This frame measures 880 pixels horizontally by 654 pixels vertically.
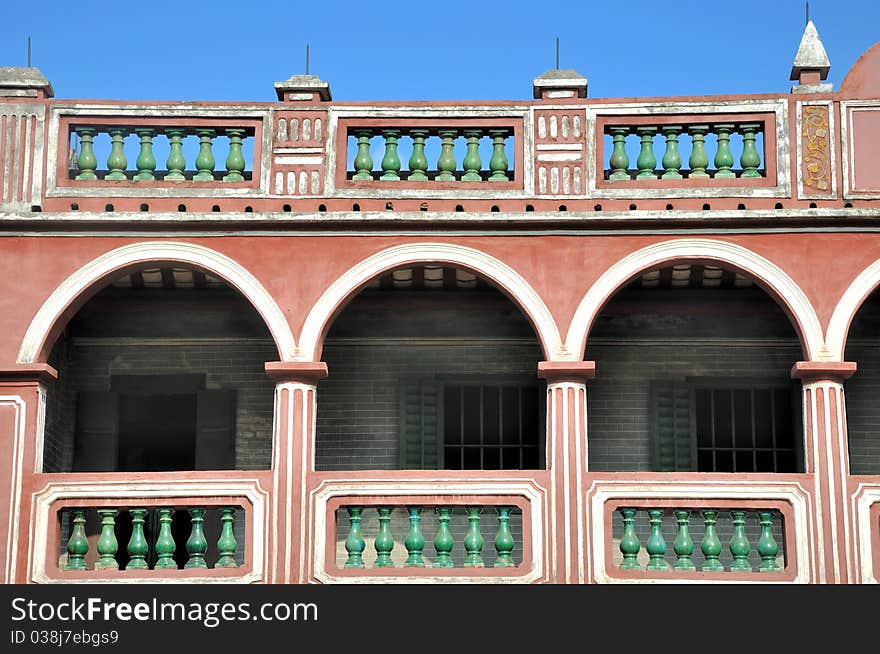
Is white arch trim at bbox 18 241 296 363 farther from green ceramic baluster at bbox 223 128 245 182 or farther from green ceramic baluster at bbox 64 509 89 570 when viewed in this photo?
green ceramic baluster at bbox 64 509 89 570

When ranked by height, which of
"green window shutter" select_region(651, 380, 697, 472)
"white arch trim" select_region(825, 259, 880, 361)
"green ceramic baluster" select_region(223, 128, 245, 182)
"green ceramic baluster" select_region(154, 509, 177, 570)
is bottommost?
"green ceramic baluster" select_region(154, 509, 177, 570)

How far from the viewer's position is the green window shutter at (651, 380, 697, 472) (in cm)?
1687

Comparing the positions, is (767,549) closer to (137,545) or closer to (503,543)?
(503,543)

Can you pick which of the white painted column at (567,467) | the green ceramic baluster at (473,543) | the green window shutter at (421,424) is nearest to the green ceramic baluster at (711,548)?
the white painted column at (567,467)

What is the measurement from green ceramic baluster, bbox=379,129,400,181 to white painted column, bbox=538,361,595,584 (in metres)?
2.17

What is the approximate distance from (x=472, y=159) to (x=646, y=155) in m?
1.51

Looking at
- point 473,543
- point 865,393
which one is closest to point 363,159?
point 473,543

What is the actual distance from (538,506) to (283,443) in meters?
2.17

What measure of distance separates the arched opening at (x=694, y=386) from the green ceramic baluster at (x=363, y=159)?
9.26 feet

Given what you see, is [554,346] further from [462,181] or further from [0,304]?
[0,304]

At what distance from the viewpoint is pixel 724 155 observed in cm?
1544

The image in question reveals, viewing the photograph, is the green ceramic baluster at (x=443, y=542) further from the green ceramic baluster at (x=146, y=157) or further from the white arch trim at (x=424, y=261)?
the green ceramic baluster at (x=146, y=157)

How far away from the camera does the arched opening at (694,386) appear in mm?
16891

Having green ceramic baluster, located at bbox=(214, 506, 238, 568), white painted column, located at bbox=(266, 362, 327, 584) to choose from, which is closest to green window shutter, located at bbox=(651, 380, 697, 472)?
white painted column, located at bbox=(266, 362, 327, 584)
